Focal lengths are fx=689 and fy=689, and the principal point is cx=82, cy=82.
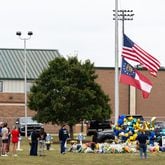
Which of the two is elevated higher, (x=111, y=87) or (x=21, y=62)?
(x=21, y=62)

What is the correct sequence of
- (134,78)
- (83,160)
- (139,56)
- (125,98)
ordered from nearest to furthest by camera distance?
(83,160)
(139,56)
(134,78)
(125,98)

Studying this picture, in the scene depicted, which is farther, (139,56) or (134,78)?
(134,78)

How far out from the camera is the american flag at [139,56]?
3328 centimetres

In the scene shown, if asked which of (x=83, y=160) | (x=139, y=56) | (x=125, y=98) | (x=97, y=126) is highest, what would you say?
(x=125, y=98)

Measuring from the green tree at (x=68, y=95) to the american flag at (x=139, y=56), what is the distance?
14.6 meters

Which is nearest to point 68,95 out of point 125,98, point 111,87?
point 111,87

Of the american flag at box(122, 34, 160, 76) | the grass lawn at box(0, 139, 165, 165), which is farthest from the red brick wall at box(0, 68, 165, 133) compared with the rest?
the grass lawn at box(0, 139, 165, 165)

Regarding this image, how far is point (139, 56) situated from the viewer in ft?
111

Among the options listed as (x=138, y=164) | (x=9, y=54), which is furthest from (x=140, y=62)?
(x=9, y=54)

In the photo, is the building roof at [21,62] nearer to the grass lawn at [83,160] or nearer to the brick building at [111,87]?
the brick building at [111,87]

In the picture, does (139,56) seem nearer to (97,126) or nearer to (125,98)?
(97,126)

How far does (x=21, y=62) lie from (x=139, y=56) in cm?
4447

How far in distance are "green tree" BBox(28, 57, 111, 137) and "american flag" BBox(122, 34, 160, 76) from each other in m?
14.6

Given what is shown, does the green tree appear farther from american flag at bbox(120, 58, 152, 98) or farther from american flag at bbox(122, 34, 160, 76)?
american flag at bbox(122, 34, 160, 76)
